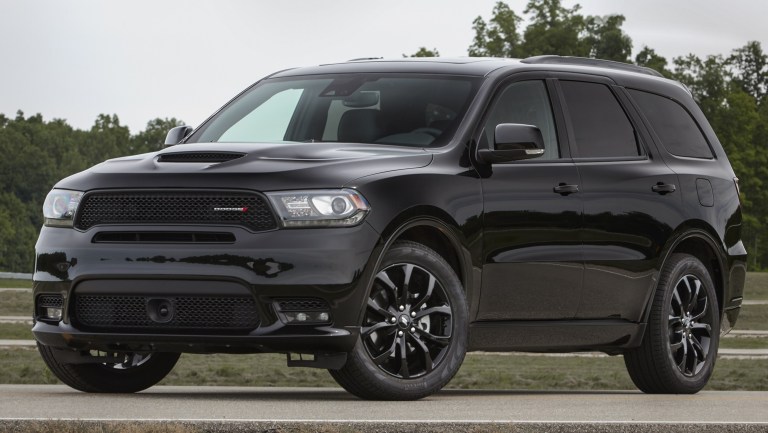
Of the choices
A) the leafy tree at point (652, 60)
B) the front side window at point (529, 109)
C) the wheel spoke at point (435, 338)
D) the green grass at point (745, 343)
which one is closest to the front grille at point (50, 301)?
the wheel spoke at point (435, 338)

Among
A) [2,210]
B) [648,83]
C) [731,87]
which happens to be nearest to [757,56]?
[731,87]

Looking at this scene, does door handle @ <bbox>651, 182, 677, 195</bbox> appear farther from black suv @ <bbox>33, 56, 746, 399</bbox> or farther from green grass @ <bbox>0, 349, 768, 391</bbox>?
green grass @ <bbox>0, 349, 768, 391</bbox>

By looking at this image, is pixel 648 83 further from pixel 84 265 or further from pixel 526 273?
pixel 84 265

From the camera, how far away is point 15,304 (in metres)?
41.9

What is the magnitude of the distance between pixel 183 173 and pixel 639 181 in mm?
3188

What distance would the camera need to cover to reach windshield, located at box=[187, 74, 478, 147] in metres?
8.59

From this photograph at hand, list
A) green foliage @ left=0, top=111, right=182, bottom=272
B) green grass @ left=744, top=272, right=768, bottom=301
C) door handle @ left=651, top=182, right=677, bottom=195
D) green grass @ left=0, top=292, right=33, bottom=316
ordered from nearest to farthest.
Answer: door handle @ left=651, top=182, right=677, bottom=195 → green grass @ left=0, top=292, right=33, bottom=316 → green grass @ left=744, top=272, right=768, bottom=301 → green foliage @ left=0, top=111, right=182, bottom=272

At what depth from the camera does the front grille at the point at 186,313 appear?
7574 millimetres

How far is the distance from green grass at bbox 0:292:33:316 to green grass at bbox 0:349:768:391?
17.5 meters

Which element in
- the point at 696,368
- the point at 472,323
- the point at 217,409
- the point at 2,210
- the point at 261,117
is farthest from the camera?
the point at 2,210

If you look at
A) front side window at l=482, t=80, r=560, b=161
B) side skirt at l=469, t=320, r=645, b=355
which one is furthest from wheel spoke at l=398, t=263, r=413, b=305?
front side window at l=482, t=80, r=560, b=161

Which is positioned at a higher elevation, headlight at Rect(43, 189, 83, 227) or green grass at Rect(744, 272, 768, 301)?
headlight at Rect(43, 189, 83, 227)

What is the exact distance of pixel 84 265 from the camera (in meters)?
7.78

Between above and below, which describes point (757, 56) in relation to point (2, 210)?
above
